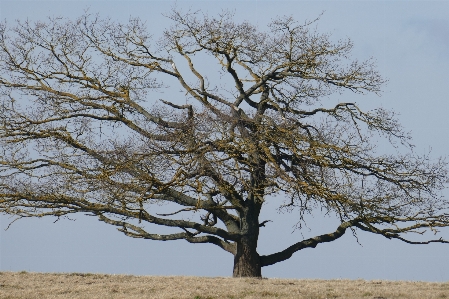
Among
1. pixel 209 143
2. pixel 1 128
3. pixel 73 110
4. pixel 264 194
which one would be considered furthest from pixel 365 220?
pixel 1 128

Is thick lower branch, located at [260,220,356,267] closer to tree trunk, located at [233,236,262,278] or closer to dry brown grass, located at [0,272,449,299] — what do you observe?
tree trunk, located at [233,236,262,278]

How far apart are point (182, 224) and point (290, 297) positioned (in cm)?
596

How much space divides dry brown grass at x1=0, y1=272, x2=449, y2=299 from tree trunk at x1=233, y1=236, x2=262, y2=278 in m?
1.60

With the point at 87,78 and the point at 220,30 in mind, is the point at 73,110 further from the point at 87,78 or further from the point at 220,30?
the point at 220,30

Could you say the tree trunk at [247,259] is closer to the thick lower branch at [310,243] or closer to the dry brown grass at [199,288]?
the thick lower branch at [310,243]

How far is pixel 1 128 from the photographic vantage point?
74.7ft

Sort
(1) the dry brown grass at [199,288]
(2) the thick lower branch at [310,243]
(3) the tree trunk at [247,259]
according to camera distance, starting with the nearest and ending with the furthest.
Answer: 1. (1) the dry brown grass at [199,288]
2. (3) the tree trunk at [247,259]
3. (2) the thick lower branch at [310,243]

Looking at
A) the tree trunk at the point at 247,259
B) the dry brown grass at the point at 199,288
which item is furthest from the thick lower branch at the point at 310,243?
the dry brown grass at the point at 199,288

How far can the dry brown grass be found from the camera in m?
16.8

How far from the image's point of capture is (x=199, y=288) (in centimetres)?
1759

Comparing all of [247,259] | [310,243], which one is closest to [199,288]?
[247,259]

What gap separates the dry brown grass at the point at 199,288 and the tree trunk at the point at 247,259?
1601mm

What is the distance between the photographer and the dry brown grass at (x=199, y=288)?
16.8m

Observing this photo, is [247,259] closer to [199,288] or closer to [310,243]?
[310,243]
